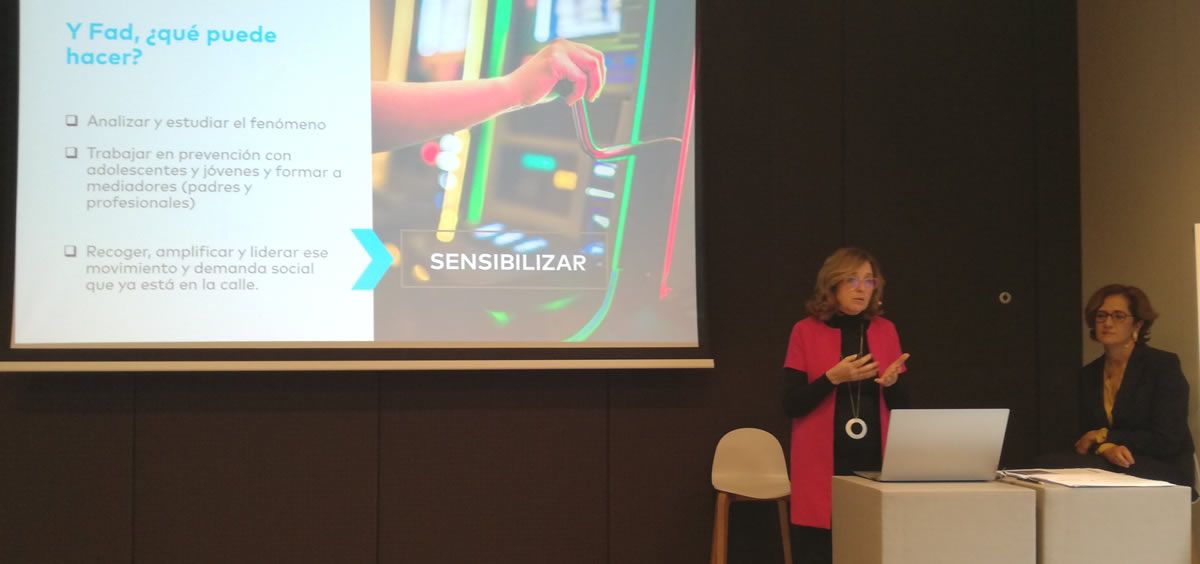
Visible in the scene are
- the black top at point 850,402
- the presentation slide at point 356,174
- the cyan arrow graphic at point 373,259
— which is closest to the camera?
the black top at point 850,402

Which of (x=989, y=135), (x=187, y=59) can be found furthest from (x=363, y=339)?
(x=989, y=135)

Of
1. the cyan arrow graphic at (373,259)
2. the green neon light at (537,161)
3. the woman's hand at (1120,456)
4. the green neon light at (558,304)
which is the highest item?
the green neon light at (537,161)

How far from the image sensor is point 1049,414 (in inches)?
178

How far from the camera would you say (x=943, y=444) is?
2508mm

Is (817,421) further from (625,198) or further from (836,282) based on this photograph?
(625,198)

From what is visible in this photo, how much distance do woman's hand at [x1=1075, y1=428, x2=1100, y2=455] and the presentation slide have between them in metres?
1.52

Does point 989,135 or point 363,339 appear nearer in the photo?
point 363,339

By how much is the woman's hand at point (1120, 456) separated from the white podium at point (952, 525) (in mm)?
1438

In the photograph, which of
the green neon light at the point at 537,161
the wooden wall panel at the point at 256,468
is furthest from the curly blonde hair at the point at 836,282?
the wooden wall panel at the point at 256,468

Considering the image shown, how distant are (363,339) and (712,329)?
1474mm

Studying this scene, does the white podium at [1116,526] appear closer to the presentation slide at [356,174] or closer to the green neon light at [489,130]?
the presentation slide at [356,174]

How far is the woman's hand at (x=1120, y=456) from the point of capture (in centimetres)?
361

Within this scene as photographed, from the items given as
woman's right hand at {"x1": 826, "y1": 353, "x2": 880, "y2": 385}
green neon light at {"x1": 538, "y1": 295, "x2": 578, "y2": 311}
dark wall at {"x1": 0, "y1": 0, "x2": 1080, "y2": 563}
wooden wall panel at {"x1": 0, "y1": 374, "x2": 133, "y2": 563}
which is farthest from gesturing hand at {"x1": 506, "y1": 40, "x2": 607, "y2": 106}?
wooden wall panel at {"x1": 0, "y1": 374, "x2": 133, "y2": 563}

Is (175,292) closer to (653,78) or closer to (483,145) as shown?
(483,145)
